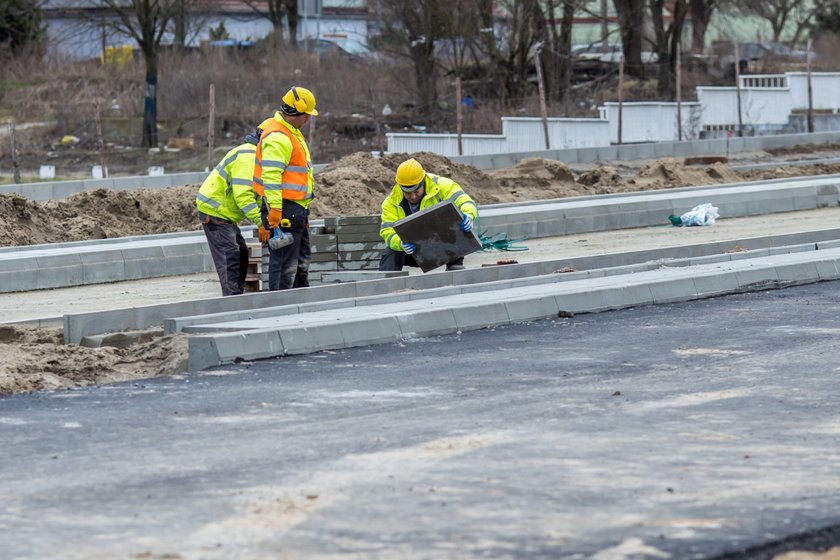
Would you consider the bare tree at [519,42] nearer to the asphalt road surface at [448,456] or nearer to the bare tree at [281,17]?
the bare tree at [281,17]

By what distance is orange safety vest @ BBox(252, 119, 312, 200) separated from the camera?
12.2 metres

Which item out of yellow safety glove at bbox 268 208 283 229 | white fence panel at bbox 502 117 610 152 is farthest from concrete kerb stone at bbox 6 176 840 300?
white fence panel at bbox 502 117 610 152

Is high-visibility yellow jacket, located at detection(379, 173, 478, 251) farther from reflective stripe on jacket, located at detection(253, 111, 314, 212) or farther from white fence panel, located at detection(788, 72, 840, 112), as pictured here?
white fence panel, located at detection(788, 72, 840, 112)

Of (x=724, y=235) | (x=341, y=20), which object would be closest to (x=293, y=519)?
(x=724, y=235)

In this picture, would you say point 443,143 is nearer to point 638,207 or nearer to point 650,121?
point 650,121

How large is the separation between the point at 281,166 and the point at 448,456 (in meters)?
5.41

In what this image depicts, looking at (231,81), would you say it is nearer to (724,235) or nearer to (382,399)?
(724,235)

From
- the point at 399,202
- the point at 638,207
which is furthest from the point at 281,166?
the point at 638,207

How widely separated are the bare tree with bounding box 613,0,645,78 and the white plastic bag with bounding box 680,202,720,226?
2146cm

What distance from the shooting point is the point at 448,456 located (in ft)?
23.3

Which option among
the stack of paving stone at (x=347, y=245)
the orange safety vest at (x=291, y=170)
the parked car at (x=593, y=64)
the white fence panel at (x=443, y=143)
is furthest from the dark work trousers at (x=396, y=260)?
the parked car at (x=593, y=64)

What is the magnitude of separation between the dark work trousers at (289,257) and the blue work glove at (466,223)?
1.63 meters

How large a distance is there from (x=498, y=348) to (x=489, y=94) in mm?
30795

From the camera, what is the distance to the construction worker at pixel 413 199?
45.5 ft
